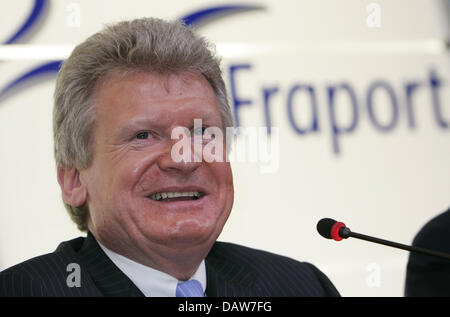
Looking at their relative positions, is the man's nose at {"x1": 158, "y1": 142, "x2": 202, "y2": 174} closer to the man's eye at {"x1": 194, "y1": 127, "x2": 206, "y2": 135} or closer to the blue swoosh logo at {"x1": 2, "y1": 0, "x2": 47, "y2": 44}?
the man's eye at {"x1": 194, "y1": 127, "x2": 206, "y2": 135}

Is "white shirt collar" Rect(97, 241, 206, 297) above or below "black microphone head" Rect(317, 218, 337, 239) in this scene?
below

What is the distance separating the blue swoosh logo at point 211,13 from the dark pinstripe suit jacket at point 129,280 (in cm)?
122

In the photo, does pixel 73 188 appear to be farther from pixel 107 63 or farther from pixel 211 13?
pixel 211 13

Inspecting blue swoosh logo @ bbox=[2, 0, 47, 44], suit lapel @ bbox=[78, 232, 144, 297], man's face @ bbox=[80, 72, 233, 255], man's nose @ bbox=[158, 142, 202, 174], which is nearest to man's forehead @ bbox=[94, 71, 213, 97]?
man's face @ bbox=[80, 72, 233, 255]

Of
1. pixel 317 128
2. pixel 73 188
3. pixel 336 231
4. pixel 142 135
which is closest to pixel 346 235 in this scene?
pixel 336 231

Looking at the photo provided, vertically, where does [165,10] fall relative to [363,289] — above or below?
above

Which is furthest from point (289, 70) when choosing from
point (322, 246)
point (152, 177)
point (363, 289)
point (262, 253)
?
point (152, 177)

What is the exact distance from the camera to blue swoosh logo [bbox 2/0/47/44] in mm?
2471

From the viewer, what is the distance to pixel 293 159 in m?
2.67

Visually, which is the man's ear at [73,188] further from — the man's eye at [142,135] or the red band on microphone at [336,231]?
the red band on microphone at [336,231]

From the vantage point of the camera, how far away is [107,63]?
4.57 feet

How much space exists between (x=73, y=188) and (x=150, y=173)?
21 centimetres
